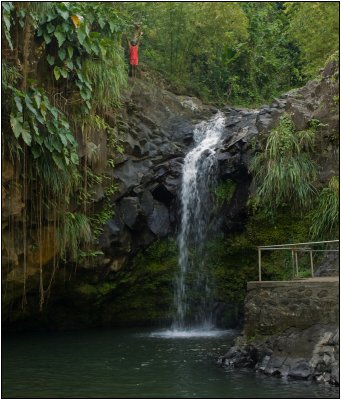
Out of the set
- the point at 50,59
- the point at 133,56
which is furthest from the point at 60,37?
the point at 133,56

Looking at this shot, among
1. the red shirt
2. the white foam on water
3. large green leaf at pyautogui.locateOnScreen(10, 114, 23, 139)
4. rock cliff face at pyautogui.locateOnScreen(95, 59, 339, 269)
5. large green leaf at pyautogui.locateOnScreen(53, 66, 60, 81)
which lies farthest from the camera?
the red shirt

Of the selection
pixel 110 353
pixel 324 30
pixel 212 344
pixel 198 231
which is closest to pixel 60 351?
pixel 110 353

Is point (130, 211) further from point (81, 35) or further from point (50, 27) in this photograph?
point (50, 27)

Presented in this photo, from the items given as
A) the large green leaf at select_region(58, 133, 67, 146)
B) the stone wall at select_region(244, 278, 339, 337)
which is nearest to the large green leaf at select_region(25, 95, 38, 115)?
the large green leaf at select_region(58, 133, 67, 146)

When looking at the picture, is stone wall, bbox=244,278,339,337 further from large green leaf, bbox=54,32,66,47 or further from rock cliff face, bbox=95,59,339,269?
large green leaf, bbox=54,32,66,47

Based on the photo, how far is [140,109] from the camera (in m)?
16.9

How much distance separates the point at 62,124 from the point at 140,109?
593 cm

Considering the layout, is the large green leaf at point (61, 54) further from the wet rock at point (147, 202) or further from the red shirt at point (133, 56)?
the red shirt at point (133, 56)

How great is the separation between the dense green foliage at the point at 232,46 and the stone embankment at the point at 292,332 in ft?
37.5

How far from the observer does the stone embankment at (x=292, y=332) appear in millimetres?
8844

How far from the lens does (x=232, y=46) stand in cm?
2316

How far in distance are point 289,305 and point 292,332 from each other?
43cm

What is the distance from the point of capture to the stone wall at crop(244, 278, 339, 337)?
9211mm

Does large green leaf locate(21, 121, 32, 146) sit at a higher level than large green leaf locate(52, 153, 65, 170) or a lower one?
higher
